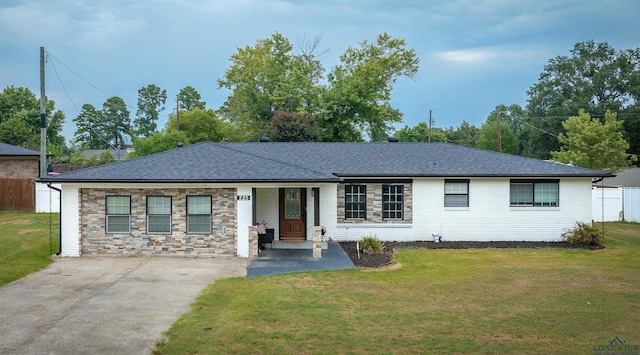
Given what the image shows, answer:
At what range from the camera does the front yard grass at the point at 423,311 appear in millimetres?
7492

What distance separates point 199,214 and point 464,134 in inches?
2933

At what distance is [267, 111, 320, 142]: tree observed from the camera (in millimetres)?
36250

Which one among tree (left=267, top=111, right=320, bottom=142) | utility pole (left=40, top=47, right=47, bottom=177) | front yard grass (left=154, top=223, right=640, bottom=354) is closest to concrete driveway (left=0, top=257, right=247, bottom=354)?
front yard grass (left=154, top=223, right=640, bottom=354)

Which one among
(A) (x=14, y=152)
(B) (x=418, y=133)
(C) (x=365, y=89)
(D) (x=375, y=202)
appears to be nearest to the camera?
(D) (x=375, y=202)

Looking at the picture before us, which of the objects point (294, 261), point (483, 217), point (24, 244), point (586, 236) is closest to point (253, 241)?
point (294, 261)

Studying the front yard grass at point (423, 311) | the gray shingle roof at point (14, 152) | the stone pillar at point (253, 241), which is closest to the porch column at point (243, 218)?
the stone pillar at point (253, 241)

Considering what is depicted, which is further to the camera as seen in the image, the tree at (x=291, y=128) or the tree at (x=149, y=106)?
the tree at (x=149, y=106)

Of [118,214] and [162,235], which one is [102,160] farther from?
[162,235]

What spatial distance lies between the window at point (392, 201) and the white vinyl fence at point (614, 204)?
1316 centimetres

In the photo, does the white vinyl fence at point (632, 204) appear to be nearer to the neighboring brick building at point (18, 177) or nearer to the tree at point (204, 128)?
the neighboring brick building at point (18, 177)

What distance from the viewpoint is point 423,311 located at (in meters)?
9.35

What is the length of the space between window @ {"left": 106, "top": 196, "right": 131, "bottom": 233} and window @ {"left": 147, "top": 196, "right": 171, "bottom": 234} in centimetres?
68

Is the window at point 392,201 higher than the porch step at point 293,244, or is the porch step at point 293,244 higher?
the window at point 392,201

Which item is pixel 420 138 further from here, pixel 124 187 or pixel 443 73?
pixel 124 187
